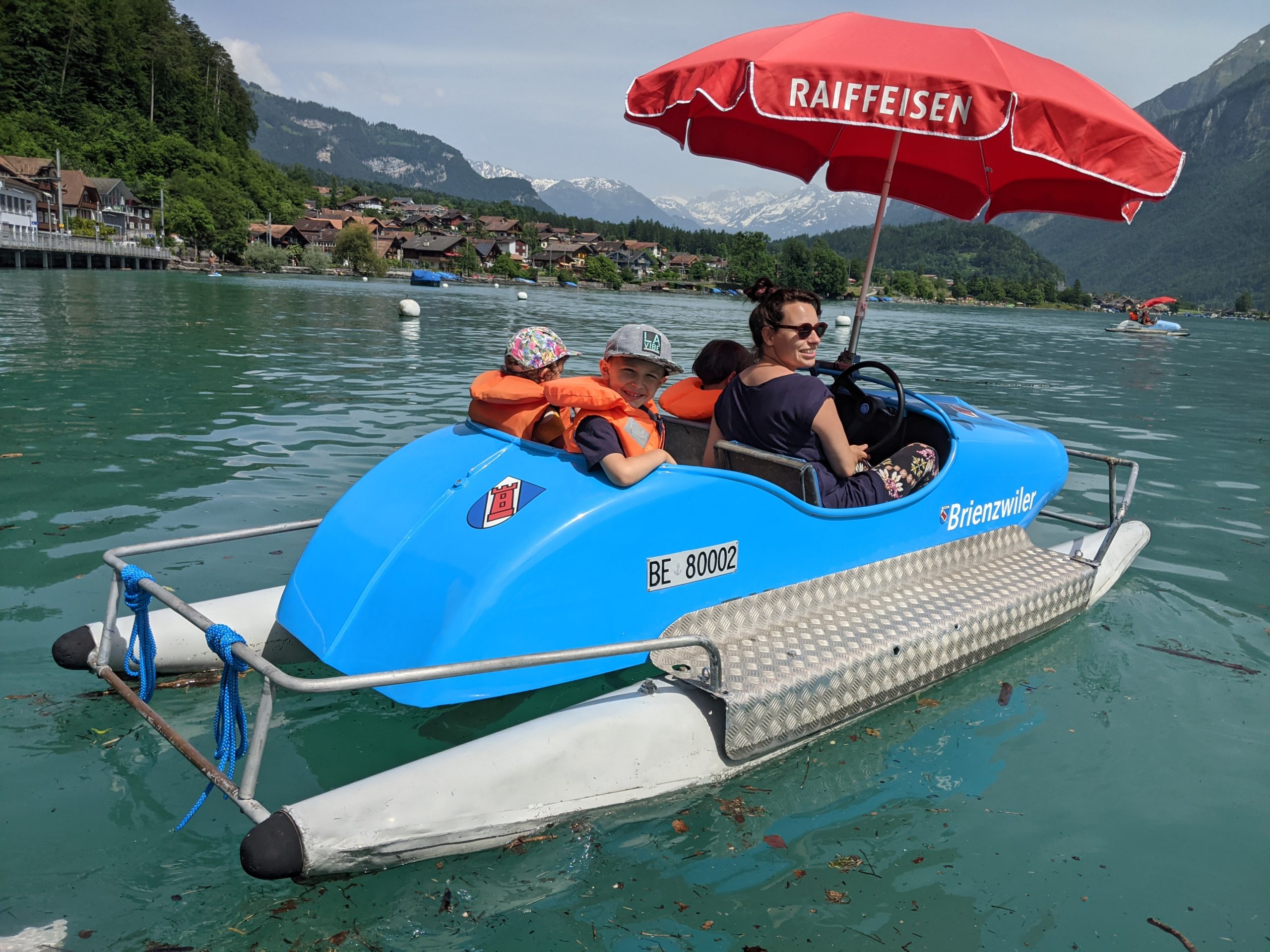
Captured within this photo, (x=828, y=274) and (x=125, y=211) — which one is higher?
(x=828, y=274)

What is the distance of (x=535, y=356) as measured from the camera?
13.4 feet

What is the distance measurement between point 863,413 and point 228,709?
386 centimetres

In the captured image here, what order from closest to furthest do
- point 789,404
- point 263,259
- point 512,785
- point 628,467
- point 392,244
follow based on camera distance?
point 512,785 < point 628,467 < point 789,404 < point 263,259 < point 392,244

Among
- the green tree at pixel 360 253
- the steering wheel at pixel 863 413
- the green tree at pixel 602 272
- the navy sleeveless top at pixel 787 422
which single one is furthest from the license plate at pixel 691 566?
the green tree at pixel 602 272

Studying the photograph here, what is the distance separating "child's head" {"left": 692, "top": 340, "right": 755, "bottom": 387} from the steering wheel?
0.64 meters

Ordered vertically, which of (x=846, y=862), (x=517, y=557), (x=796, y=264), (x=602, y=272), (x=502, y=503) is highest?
(x=796, y=264)

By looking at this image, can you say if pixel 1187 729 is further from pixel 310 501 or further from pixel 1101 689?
pixel 310 501

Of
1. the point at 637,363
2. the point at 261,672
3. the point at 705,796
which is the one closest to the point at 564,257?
the point at 637,363

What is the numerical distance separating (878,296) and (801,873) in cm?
13420

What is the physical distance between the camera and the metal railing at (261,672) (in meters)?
2.45

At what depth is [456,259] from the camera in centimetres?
13150

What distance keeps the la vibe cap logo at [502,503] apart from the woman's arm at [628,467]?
0.95ft

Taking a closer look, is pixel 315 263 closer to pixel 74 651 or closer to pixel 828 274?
pixel 828 274

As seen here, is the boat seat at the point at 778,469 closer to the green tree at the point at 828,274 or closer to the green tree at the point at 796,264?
the green tree at the point at 796,264
